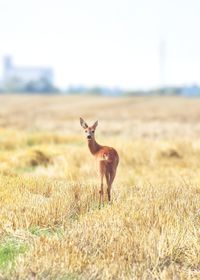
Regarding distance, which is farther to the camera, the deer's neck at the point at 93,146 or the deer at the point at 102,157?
the deer's neck at the point at 93,146

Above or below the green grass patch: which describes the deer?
above

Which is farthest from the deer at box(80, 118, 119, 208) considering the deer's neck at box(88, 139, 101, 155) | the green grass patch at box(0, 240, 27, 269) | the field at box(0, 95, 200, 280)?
the green grass patch at box(0, 240, 27, 269)

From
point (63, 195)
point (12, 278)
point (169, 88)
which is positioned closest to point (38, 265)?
point (12, 278)

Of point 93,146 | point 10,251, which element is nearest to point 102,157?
point 93,146

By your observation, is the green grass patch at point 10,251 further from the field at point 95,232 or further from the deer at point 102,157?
the deer at point 102,157

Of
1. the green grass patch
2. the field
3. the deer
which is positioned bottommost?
the green grass patch

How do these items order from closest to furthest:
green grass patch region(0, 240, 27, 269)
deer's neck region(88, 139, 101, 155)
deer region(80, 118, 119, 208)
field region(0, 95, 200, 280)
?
field region(0, 95, 200, 280) → green grass patch region(0, 240, 27, 269) → deer region(80, 118, 119, 208) → deer's neck region(88, 139, 101, 155)

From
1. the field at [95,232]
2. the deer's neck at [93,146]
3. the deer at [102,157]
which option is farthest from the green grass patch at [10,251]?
the deer's neck at [93,146]

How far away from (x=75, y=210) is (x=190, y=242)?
1616mm

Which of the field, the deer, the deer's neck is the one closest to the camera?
the field

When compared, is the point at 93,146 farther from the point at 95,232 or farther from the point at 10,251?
the point at 10,251

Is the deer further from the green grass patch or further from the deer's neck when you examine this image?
the green grass patch

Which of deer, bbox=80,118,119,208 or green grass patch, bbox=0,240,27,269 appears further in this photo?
deer, bbox=80,118,119,208

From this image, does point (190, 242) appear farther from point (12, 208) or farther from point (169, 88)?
point (169, 88)
